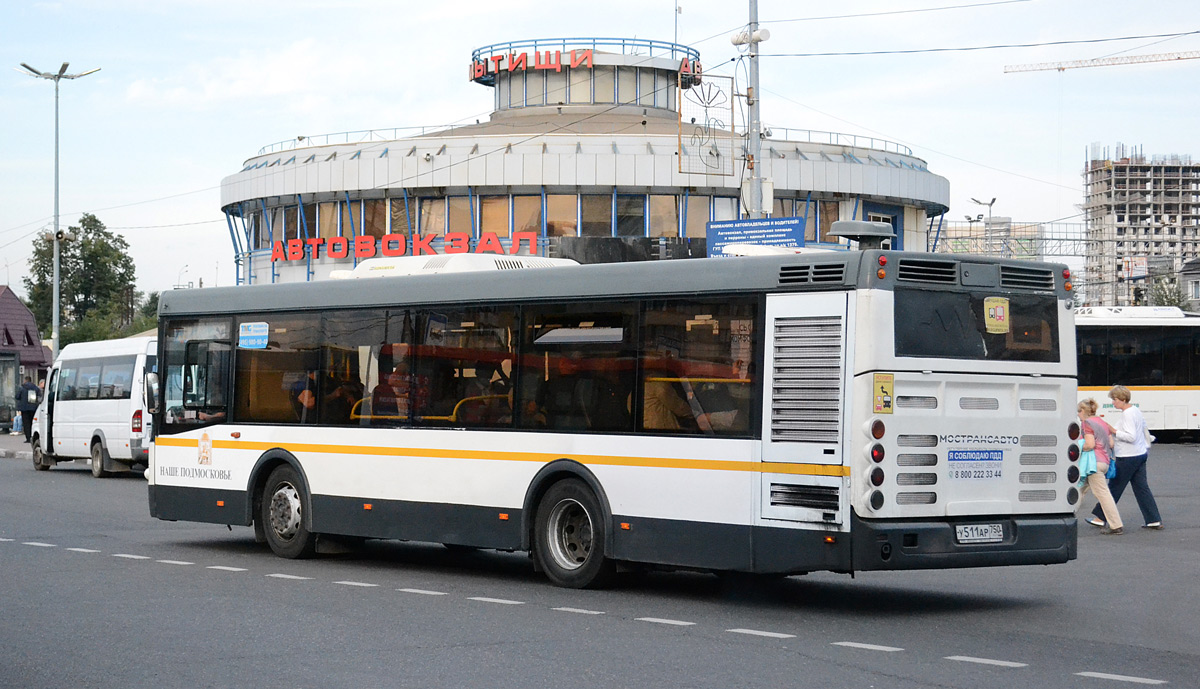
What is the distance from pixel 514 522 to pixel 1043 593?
173 inches

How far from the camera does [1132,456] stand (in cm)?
1797

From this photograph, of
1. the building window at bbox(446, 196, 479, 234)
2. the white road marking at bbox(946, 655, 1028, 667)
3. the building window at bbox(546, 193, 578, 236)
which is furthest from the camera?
the building window at bbox(446, 196, 479, 234)

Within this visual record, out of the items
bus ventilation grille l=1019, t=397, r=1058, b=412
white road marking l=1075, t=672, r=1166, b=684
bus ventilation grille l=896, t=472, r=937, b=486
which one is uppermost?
bus ventilation grille l=1019, t=397, r=1058, b=412

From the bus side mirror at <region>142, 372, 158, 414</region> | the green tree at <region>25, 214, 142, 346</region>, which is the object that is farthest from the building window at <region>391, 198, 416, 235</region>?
the green tree at <region>25, 214, 142, 346</region>

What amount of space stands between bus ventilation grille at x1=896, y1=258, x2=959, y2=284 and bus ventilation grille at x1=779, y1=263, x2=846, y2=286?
41 cm

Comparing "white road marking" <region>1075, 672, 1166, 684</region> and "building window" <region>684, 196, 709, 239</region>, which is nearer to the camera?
"white road marking" <region>1075, 672, 1166, 684</region>

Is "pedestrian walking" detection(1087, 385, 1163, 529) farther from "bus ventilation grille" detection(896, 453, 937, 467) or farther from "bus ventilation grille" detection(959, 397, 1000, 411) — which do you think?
"bus ventilation grille" detection(896, 453, 937, 467)

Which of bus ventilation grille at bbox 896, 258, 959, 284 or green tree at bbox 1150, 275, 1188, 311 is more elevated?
green tree at bbox 1150, 275, 1188, 311

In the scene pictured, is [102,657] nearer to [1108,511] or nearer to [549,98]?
[1108,511]

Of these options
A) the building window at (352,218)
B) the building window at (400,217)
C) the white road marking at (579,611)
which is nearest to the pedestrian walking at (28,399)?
the building window at (352,218)

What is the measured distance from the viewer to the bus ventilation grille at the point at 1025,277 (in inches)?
443

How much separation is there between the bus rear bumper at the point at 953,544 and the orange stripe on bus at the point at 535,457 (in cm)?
51

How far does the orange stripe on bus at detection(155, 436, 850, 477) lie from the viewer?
1074 cm

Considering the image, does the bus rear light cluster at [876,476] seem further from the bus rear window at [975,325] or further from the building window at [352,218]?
the building window at [352,218]
